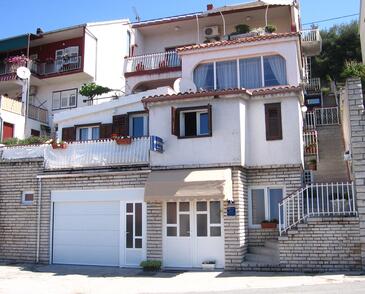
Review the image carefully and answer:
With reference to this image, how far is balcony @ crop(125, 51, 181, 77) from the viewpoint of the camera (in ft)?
88.1

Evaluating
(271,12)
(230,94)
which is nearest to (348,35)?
(271,12)

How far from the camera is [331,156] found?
2256cm

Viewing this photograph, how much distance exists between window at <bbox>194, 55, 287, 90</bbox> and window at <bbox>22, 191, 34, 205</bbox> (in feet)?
30.4

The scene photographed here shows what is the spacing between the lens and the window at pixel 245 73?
2114 cm

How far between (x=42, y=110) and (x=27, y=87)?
6.46 ft

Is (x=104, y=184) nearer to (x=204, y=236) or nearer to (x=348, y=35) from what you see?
(x=204, y=236)

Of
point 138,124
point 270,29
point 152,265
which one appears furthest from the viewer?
point 270,29

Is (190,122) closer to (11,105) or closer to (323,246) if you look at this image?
(323,246)

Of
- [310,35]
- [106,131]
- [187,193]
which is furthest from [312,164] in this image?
[106,131]

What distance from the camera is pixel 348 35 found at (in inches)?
1949

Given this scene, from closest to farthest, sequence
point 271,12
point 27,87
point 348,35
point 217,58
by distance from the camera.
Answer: point 217,58
point 271,12
point 27,87
point 348,35

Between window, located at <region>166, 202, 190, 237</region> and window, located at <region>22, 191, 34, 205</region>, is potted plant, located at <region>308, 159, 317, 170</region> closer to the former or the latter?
window, located at <region>166, 202, 190, 237</region>

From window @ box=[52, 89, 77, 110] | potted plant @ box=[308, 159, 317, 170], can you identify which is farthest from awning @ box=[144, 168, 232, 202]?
window @ box=[52, 89, 77, 110]

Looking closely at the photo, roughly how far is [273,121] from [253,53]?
621 centimetres
